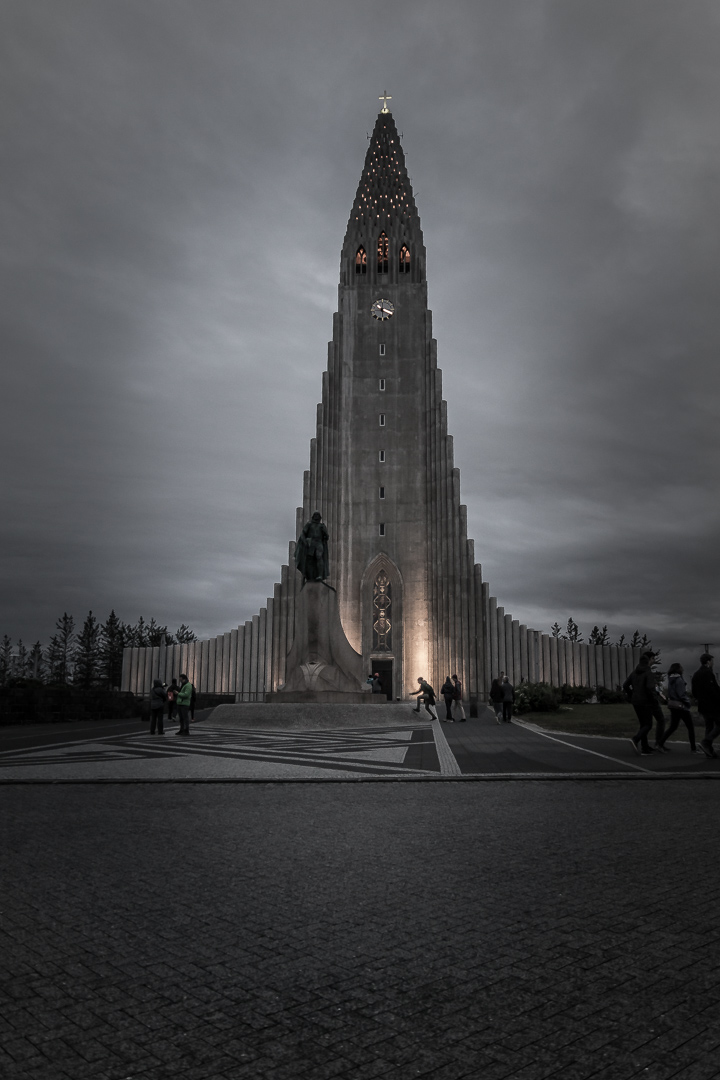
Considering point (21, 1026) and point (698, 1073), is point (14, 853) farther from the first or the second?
point (698, 1073)

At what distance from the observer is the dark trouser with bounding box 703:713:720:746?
1077cm

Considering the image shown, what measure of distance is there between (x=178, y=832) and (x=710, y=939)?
3.62m

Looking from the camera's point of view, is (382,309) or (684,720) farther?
(382,309)

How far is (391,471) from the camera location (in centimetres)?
5034

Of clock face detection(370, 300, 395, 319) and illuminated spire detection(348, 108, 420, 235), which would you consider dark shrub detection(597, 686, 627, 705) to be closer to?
clock face detection(370, 300, 395, 319)

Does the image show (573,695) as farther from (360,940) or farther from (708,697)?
(360,940)

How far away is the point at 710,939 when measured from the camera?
9.93 feet

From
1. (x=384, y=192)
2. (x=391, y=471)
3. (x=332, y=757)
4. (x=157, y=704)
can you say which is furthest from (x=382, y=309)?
(x=332, y=757)

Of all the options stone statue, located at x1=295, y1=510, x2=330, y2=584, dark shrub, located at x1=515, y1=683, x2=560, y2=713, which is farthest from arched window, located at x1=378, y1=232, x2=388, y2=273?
dark shrub, located at x1=515, y1=683, x2=560, y2=713

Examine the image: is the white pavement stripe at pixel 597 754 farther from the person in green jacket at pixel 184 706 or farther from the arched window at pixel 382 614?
the arched window at pixel 382 614

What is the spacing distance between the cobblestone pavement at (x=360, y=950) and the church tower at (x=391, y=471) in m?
41.7

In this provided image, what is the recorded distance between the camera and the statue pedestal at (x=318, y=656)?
23281 millimetres

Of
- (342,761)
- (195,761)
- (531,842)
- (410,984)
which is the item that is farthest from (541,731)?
(410,984)

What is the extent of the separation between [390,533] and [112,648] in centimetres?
5499
